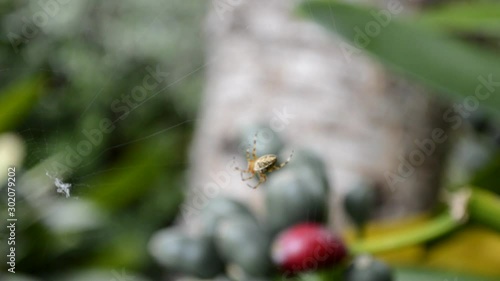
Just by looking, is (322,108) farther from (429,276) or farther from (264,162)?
(264,162)

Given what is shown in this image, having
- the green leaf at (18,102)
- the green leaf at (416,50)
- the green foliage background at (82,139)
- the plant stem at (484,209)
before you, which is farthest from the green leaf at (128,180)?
the plant stem at (484,209)

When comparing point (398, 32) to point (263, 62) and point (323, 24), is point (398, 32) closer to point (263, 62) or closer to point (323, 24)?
point (323, 24)

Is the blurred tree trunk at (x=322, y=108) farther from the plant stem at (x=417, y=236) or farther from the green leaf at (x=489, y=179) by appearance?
the plant stem at (x=417, y=236)

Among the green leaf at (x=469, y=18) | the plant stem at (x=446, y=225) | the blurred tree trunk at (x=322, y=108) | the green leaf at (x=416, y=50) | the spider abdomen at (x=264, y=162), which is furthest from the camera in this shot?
the blurred tree trunk at (x=322, y=108)

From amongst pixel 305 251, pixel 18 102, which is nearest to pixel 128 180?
pixel 18 102

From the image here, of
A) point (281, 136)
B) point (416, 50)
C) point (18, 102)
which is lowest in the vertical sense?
point (281, 136)

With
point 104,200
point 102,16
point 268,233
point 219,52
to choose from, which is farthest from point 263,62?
point 102,16
